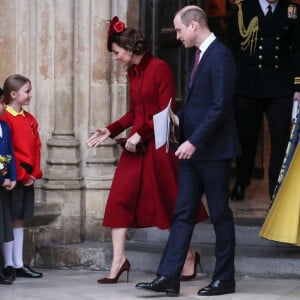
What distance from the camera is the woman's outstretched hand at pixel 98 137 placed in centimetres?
800

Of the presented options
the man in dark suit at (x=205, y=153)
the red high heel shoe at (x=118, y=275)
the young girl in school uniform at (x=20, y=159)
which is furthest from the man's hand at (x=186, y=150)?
the young girl in school uniform at (x=20, y=159)

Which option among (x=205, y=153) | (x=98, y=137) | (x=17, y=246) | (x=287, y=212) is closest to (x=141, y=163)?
(x=98, y=137)

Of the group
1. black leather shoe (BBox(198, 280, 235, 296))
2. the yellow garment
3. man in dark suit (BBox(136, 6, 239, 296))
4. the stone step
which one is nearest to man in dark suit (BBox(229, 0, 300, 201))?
the stone step

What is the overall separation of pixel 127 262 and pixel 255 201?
7.23ft

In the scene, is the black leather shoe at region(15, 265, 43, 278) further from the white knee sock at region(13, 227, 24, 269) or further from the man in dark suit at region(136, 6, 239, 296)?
the man in dark suit at region(136, 6, 239, 296)

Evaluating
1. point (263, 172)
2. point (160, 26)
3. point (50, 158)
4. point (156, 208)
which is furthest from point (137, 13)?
point (263, 172)

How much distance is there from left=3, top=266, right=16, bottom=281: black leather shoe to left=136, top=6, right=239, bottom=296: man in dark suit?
1151 millimetres

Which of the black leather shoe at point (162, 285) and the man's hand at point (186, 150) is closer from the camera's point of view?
the man's hand at point (186, 150)

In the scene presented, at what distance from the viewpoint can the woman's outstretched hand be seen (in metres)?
8.00

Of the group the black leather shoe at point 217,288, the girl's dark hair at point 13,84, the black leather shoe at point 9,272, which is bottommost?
the black leather shoe at point 9,272

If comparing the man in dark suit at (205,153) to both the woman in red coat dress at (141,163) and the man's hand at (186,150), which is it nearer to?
the man's hand at (186,150)

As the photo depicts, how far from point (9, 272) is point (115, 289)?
34.9 inches

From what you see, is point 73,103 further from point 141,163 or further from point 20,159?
point 141,163

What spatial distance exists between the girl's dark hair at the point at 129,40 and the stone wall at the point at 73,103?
1.16 m
